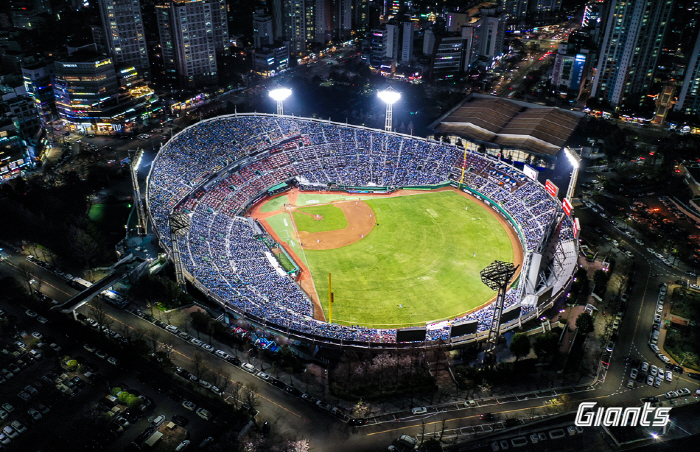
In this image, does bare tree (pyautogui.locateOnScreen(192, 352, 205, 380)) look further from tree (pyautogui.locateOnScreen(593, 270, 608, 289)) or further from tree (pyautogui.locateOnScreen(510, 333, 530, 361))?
tree (pyautogui.locateOnScreen(593, 270, 608, 289))

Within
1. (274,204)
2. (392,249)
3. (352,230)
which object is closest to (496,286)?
(392,249)

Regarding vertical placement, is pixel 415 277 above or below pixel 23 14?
below

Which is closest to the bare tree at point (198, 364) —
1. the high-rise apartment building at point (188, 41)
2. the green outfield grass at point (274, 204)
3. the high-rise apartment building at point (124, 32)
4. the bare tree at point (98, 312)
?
the bare tree at point (98, 312)

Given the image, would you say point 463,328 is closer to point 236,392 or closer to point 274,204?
point 236,392

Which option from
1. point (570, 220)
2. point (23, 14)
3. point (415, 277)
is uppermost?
point (23, 14)

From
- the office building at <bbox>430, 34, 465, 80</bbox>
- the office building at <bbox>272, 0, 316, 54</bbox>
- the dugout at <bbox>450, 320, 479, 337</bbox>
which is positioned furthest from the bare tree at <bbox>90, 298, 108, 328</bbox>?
the office building at <bbox>272, 0, 316, 54</bbox>

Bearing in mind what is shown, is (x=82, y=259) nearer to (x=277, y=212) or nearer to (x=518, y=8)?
(x=277, y=212)

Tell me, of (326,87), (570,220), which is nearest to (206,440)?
(570,220)
